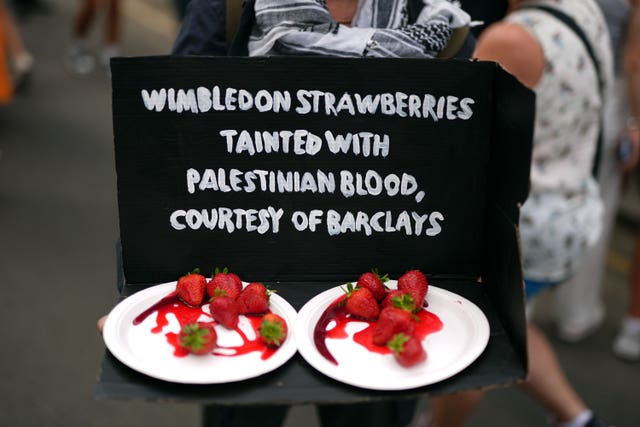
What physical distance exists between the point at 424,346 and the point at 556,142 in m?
1.22

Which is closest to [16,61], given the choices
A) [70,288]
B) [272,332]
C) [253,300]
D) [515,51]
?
[70,288]

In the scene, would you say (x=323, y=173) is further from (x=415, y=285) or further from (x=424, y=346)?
(x=424, y=346)

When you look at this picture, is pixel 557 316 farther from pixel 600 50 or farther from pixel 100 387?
pixel 100 387

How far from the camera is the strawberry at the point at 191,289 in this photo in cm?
150

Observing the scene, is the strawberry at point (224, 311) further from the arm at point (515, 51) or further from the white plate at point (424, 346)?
the arm at point (515, 51)

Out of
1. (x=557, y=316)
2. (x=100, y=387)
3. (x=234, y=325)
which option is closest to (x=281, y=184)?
(x=234, y=325)

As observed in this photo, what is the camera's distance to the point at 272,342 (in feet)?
4.56

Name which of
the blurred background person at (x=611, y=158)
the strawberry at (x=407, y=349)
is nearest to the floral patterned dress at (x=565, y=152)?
the blurred background person at (x=611, y=158)

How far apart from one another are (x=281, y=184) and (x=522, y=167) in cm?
47

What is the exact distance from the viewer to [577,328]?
143 inches

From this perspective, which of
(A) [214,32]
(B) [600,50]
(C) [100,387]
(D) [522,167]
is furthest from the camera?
(B) [600,50]

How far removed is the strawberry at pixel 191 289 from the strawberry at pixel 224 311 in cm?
5

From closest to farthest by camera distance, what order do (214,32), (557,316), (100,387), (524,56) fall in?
(100,387)
(214,32)
(524,56)
(557,316)

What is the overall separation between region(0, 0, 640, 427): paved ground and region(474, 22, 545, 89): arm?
1.56m
